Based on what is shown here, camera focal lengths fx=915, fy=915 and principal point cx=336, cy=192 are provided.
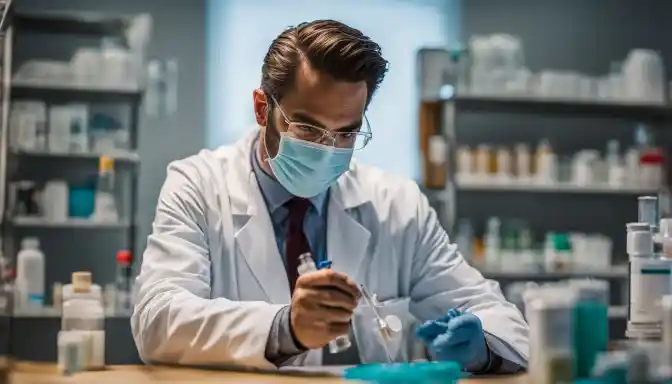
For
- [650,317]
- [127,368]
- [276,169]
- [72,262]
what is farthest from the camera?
[72,262]

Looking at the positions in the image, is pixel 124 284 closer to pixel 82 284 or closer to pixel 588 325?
pixel 82 284

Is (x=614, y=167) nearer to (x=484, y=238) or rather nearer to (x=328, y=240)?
(x=484, y=238)

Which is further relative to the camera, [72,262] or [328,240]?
[72,262]

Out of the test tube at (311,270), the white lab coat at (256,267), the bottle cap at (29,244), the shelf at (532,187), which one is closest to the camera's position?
the test tube at (311,270)

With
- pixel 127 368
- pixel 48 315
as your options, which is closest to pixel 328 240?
pixel 127 368

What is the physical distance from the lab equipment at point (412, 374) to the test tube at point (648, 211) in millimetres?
550

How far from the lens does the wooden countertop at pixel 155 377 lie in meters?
1.37

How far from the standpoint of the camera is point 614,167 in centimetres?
410

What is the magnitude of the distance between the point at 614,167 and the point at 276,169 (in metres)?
2.64

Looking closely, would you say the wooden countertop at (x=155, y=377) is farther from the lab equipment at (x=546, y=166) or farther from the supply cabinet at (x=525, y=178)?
the lab equipment at (x=546, y=166)

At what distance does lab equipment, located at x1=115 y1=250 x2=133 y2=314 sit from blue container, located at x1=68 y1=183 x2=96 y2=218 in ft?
0.73

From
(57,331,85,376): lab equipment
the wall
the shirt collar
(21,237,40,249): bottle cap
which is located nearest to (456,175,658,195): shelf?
the wall

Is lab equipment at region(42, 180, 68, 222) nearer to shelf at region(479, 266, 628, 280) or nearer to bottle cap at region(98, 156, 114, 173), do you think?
bottle cap at region(98, 156, 114, 173)

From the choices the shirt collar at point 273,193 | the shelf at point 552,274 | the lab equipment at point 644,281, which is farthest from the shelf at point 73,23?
the lab equipment at point 644,281
